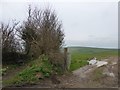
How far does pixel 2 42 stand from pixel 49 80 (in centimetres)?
791

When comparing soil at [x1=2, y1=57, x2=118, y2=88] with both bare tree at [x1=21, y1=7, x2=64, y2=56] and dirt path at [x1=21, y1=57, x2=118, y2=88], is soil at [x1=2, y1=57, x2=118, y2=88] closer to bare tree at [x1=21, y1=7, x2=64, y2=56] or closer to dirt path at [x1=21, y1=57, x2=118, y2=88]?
dirt path at [x1=21, y1=57, x2=118, y2=88]

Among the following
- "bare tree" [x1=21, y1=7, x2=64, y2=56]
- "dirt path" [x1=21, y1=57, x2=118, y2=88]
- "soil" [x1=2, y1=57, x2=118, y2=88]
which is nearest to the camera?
"soil" [x1=2, y1=57, x2=118, y2=88]

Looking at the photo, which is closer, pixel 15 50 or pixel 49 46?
Answer: pixel 49 46

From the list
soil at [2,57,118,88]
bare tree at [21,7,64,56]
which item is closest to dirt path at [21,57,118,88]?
soil at [2,57,118,88]

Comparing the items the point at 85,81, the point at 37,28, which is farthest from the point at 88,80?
the point at 37,28

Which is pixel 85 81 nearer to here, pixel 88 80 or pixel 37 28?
pixel 88 80

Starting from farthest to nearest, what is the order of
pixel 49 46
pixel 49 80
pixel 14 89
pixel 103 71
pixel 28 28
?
pixel 28 28 → pixel 49 46 → pixel 103 71 → pixel 49 80 → pixel 14 89

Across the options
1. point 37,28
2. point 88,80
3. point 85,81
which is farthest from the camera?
point 37,28

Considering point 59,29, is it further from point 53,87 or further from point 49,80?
point 53,87

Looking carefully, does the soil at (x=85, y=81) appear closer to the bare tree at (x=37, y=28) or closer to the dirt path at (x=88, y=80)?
the dirt path at (x=88, y=80)

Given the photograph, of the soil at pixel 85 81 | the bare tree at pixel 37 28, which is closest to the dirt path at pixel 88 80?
the soil at pixel 85 81

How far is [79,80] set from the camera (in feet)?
48.4

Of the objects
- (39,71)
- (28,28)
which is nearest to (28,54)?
(28,28)

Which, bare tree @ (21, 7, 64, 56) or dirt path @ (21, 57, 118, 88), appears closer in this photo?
dirt path @ (21, 57, 118, 88)
